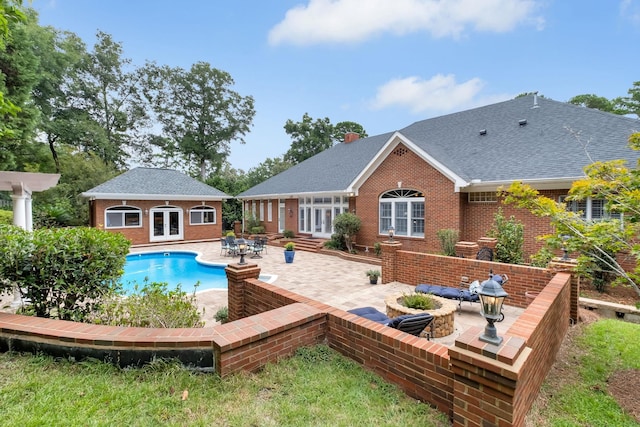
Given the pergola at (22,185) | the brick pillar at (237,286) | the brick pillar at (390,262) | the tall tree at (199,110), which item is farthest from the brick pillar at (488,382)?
the tall tree at (199,110)

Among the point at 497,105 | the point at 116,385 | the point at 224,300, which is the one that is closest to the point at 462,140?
the point at 497,105

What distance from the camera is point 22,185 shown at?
6.89 meters

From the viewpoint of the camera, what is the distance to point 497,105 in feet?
53.8

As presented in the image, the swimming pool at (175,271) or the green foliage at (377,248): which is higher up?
the green foliage at (377,248)

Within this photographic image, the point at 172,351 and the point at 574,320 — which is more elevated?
the point at 172,351

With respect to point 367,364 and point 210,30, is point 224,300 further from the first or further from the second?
point 210,30

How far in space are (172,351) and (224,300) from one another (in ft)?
15.5

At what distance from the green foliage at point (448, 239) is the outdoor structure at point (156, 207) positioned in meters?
16.8

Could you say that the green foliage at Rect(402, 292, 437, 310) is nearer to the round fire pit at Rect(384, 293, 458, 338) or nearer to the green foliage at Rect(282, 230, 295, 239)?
the round fire pit at Rect(384, 293, 458, 338)

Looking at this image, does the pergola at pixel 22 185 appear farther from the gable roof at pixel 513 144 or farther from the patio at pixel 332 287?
the gable roof at pixel 513 144

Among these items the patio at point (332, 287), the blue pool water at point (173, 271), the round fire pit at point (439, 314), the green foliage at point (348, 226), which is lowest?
the blue pool water at point (173, 271)

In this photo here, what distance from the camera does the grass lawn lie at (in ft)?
8.40

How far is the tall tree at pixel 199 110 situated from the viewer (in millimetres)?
34656

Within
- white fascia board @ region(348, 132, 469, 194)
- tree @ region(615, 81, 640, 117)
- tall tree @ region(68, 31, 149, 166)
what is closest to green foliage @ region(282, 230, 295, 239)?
white fascia board @ region(348, 132, 469, 194)
